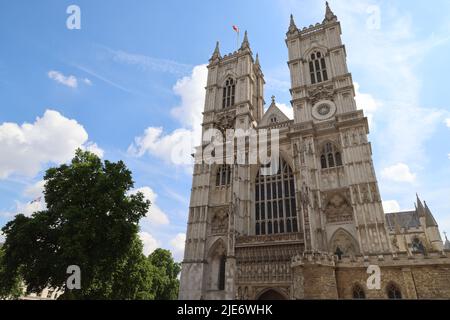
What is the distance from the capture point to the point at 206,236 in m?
28.3

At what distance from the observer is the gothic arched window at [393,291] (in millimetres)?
15124

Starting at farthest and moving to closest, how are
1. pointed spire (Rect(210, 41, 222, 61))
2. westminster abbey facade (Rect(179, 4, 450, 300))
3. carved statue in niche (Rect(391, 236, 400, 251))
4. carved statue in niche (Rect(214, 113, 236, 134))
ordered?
pointed spire (Rect(210, 41, 222, 61)) < carved statue in niche (Rect(391, 236, 400, 251)) < carved statue in niche (Rect(214, 113, 236, 134)) < westminster abbey facade (Rect(179, 4, 450, 300))

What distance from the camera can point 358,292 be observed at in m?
15.7

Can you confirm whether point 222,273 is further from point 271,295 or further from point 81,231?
point 81,231

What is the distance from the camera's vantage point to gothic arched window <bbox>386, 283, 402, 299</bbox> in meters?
15.1

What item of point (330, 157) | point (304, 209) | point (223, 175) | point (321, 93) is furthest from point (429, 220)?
point (223, 175)

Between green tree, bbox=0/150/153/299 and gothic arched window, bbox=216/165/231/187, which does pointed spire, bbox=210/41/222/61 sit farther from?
green tree, bbox=0/150/153/299

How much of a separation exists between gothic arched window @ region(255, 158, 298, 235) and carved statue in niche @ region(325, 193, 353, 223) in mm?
2995

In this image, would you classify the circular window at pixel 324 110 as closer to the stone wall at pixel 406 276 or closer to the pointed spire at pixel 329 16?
the pointed spire at pixel 329 16

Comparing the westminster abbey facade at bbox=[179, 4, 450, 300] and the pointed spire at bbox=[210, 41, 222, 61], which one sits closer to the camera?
the westminster abbey facade at bbox=[179, 4, 450, 300]

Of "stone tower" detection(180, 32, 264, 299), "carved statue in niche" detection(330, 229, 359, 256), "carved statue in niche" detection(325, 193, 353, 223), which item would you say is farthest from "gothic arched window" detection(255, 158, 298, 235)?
"carved statue in niche" detection(330, 229, 359, 256)

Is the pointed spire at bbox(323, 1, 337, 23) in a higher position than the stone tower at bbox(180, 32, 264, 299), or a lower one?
higher
